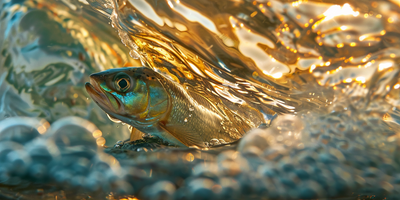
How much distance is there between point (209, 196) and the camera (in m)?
0.42

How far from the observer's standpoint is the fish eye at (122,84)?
858 mm

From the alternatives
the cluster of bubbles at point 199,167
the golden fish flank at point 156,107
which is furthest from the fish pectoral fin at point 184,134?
the cluster of bubbles at point 199,167

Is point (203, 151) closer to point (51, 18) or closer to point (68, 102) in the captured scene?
point (68, 102)

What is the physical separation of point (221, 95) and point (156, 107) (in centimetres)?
32

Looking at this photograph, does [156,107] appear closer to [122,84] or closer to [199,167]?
[122,84]

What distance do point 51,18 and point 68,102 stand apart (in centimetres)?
40

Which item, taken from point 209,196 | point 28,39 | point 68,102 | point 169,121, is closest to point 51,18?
point 28,39

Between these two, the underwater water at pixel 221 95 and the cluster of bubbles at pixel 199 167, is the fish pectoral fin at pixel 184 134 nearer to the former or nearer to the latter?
the underwater water at pixel 221 95

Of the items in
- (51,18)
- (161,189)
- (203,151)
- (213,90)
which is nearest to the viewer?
(161,189)

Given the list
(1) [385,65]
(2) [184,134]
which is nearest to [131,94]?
(2) [184,134]

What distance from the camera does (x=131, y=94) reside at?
88cm

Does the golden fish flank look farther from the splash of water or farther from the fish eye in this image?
the splash of water

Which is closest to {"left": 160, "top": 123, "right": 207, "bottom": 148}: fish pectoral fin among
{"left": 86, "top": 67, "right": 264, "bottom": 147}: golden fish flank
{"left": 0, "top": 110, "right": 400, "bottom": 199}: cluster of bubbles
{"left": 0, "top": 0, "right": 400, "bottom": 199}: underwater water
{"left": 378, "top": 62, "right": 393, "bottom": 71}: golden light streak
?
{"left": 86, "top": 67, "right": 264, "bottom": 147}: golden fish flank

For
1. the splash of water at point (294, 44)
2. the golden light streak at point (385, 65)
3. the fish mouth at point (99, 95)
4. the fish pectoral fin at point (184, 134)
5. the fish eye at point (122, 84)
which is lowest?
the fish mouth at point (99, 95)
